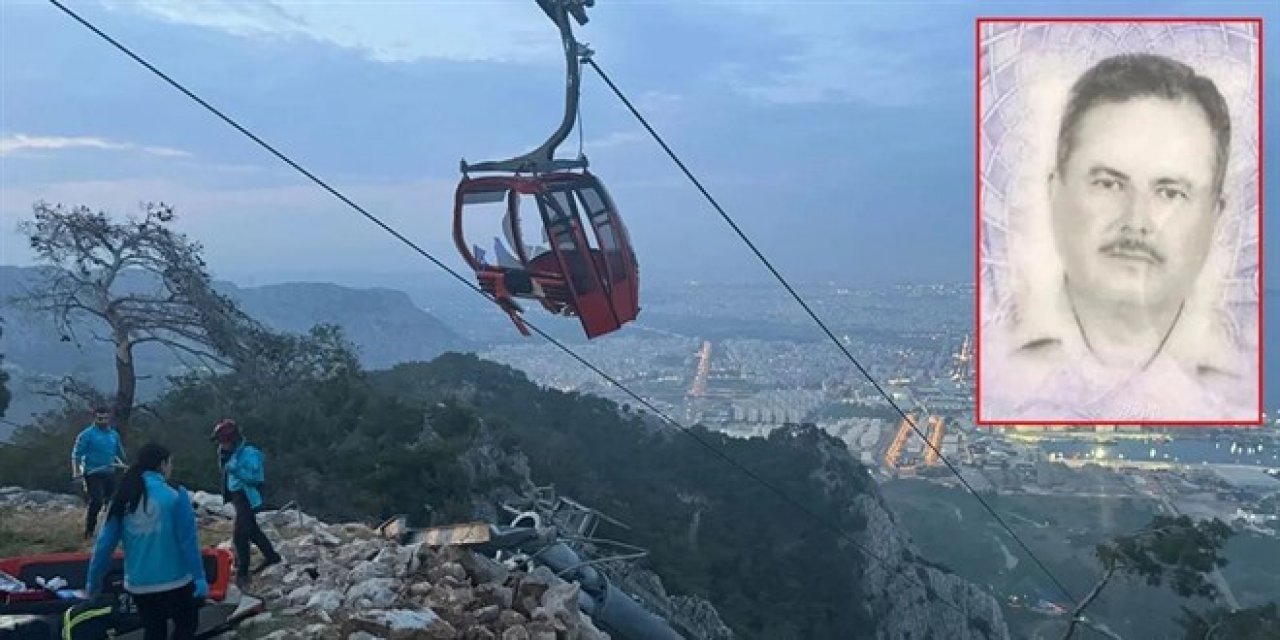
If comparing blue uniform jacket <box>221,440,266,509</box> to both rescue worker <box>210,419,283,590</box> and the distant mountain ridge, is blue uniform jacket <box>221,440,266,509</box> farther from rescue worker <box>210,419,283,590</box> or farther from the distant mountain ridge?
the distant mountain ridge

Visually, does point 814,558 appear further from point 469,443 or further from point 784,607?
point 469,443

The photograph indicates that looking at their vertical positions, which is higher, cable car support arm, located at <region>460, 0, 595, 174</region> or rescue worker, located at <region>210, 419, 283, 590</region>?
cable car support arm, located at <region>460, 0, 595, 174</region>

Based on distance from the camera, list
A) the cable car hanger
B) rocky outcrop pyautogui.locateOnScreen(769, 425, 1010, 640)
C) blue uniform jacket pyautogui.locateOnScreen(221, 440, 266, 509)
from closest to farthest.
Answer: the cable car hanger < blue uniform jacket pyautogui.locateOnScreen(221, 440, 266, 509) < rocky outcrop pyautogui.locateOnScreen(769, 425, 1010, 640)

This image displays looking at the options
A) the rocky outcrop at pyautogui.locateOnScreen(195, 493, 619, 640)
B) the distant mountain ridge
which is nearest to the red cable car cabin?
the rocky outcrop at pyautogui.locateOnScreen(195, 493, 619, 640)

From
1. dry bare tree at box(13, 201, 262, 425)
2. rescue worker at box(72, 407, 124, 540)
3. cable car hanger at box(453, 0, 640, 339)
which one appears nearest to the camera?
cable car hanger at box(453, 0, 640, 339)

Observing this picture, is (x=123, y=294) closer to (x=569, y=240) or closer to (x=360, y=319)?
(x=569, y=240)

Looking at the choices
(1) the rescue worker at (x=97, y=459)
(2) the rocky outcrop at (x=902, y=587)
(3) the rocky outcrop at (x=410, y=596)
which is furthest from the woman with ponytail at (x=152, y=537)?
(2) the rocky outcrop at (x=902, y=587)

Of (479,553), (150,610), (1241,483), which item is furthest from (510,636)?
(1241,483)
